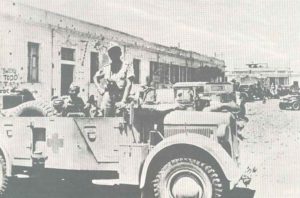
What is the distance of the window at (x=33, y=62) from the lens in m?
11.1

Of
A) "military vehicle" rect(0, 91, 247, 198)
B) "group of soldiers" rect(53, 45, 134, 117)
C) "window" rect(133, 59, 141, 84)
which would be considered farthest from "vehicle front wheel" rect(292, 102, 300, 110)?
"group of soldiers" rect(53, 45, 134, 117)

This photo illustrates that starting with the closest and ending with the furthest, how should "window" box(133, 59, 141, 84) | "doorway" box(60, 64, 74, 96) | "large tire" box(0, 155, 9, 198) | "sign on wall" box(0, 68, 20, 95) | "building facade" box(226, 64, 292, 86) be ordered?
"large tire" box(0, 155, 9, 198) → "sign on wall" box(0, 68, 20, 95) → "doorway" box(60, 64, 74, 96) → "window" box(133, 59, 141, 84) → "building facade" box(226, 64, 292, 86)

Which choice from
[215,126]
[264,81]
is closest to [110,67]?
[215,126]

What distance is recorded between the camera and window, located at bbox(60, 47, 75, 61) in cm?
1226

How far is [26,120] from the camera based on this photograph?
391 centimetres

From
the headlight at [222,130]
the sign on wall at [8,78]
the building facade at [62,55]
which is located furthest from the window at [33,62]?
the headlight at [222,130]

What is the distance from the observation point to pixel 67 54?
12523 millimetres

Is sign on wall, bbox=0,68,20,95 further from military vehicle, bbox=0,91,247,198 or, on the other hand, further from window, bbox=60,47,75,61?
military vehicle, bbox=0,91,247,198

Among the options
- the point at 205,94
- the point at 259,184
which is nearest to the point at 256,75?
the point at 205,94

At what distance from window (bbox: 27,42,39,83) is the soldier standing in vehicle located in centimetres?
730

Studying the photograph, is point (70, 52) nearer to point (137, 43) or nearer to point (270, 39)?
point (137, 43)

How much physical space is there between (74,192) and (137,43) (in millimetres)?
10407

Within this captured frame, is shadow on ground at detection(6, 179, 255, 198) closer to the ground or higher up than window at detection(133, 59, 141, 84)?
closer to the ground

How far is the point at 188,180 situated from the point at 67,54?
9604mm
